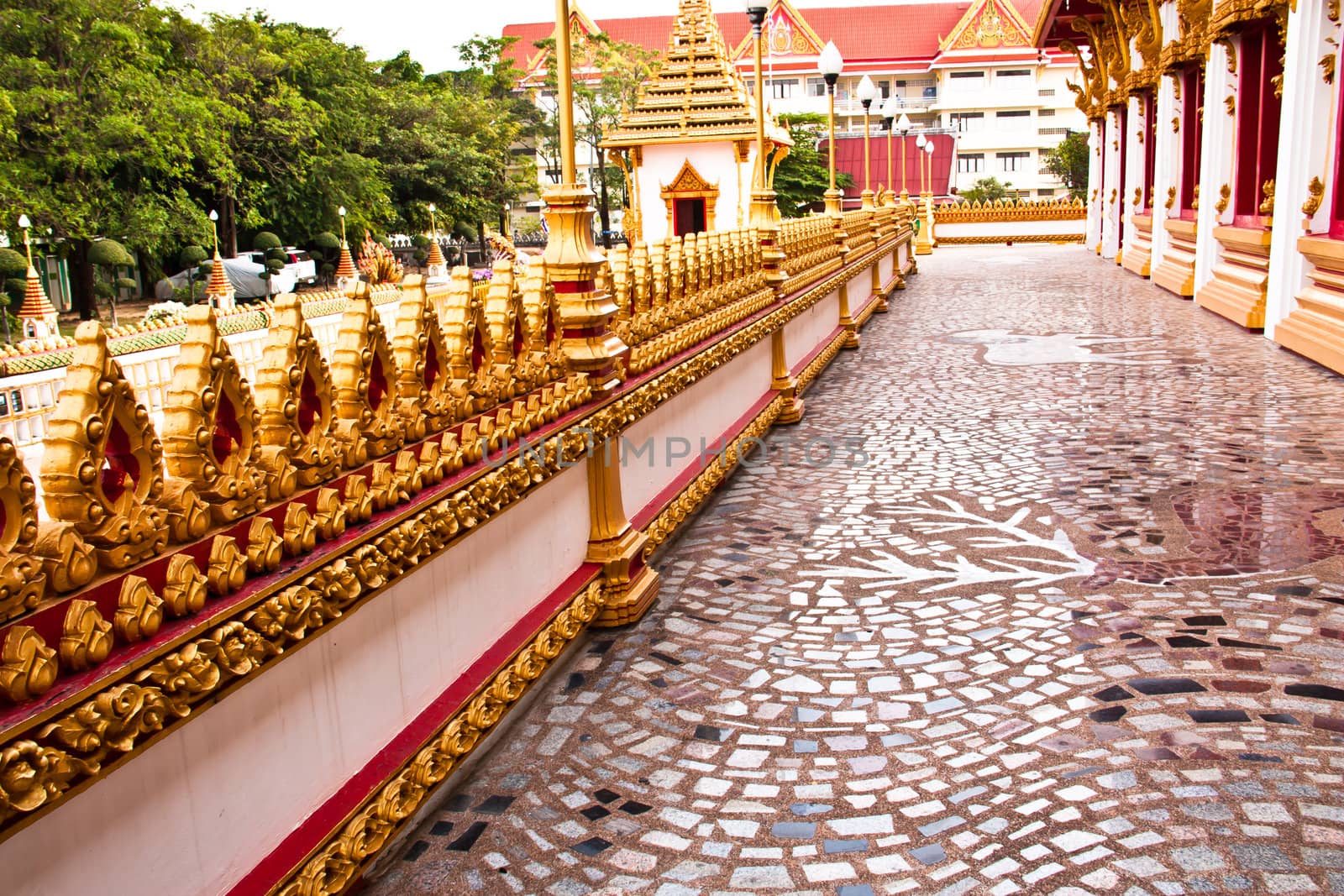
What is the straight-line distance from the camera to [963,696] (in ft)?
11.8

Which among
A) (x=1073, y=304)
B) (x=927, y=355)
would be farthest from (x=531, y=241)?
(x=927, y=355)

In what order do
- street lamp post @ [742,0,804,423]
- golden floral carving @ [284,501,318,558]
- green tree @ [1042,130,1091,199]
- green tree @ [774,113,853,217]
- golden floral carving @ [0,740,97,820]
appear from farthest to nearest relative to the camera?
green tree @ [1042,130,1091,199]
green tree @ [774,113,853,217]
street lamp post @ [742,0,804,423]
golden floral carving @ [284,501,318,558]
golden floral carving @ [0,740,97,820]

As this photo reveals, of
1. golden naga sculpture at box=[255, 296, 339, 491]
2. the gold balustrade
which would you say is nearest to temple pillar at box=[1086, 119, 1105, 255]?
the gold balustrade

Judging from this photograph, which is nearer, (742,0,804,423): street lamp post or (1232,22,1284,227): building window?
(742,0,804,423): street lamp post

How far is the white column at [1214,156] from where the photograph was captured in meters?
13.6

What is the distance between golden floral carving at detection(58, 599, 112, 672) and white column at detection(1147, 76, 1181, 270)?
17.8 meters

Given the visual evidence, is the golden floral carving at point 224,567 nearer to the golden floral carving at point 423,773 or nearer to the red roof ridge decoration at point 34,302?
the golden floral carving at point 423,773

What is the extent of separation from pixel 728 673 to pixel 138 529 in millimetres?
2363

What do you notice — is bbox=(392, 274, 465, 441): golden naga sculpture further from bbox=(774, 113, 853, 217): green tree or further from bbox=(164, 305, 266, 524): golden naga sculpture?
bbox=(774, 113, 853, 217): green tree

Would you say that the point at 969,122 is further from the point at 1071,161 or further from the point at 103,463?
the point at 103,463

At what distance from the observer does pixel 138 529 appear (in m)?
1.96

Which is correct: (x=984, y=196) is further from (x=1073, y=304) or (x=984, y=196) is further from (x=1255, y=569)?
(x=1255, y=569)

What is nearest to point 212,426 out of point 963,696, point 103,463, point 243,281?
point 103,463

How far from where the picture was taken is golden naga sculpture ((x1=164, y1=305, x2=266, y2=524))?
2.12 m
